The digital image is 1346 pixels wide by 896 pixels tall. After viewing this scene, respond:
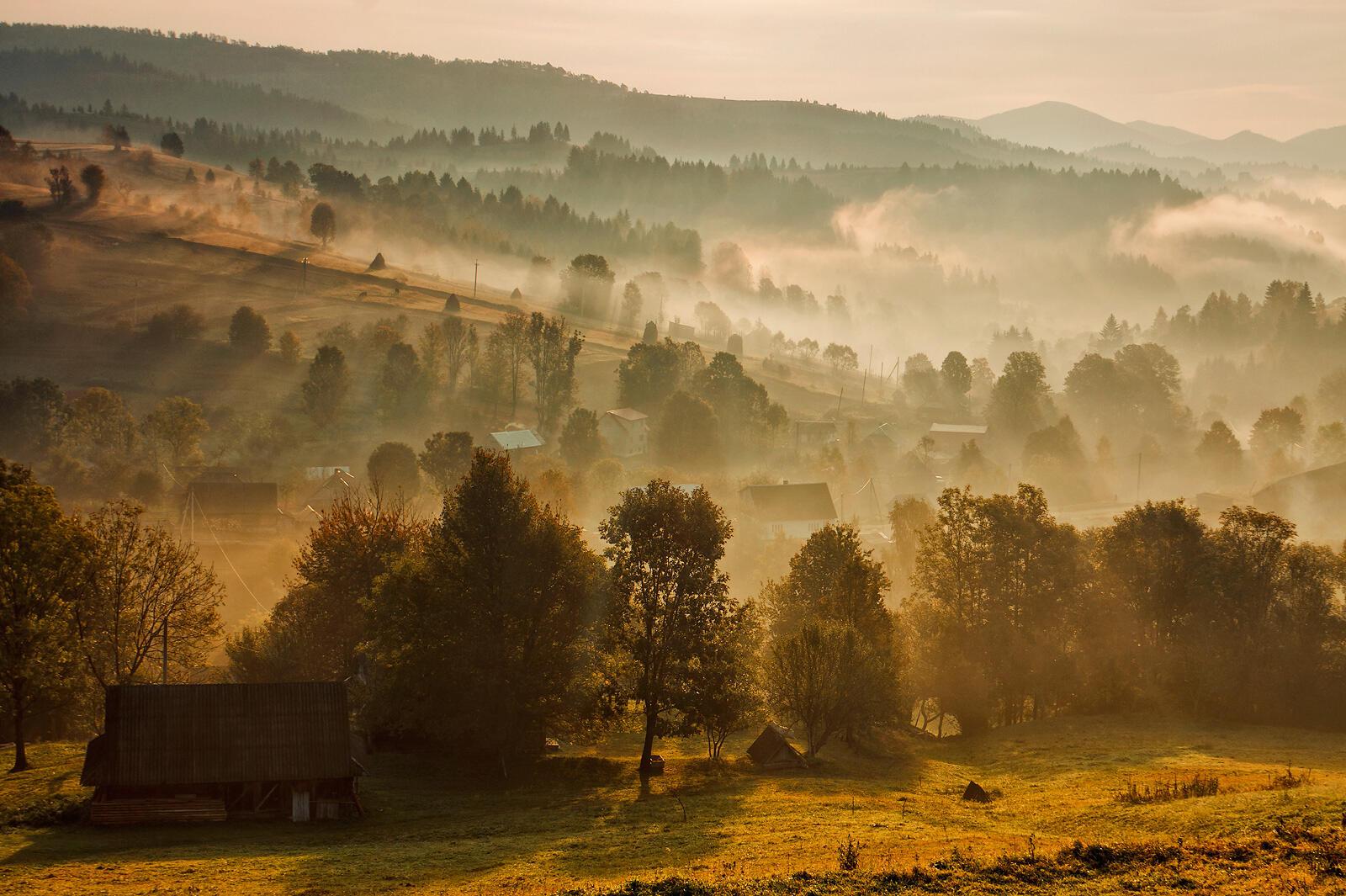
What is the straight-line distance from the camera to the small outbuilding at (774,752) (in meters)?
40.8

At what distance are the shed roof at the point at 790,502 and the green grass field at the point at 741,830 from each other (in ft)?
179

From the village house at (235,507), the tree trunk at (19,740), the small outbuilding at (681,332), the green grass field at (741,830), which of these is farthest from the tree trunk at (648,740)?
the small outbuilding at (681,332)

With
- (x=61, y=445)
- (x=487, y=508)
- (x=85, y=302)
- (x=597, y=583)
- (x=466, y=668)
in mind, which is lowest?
(x=466, y=668)

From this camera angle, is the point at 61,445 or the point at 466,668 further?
the point at 61,445

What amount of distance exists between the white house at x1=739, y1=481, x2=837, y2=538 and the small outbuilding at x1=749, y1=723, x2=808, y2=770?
53184mm

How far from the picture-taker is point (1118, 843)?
83.6 ft

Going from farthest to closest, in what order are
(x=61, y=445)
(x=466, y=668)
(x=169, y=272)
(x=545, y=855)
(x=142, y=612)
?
(x=169, y=272), (x=61, y=445), (x=142, y=612), (x=466, y=668), (x=545, y=855)

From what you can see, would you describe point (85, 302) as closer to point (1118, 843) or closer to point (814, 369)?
point (814, 369)

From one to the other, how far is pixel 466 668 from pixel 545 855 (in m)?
11.8

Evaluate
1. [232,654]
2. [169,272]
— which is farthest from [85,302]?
[232,654]

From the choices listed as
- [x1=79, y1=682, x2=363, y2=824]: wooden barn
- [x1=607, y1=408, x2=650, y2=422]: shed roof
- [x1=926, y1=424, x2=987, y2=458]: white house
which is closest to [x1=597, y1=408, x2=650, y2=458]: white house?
[x1=607, y1=408, x2=650, y2=422]: shed roof

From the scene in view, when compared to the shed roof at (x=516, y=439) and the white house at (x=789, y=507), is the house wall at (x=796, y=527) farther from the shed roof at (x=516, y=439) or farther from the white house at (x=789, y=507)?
the shed roof at (x=516, y=439)

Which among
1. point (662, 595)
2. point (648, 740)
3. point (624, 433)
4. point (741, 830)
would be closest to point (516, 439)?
point (624, 433)

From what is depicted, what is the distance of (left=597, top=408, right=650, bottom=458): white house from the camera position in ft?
400
